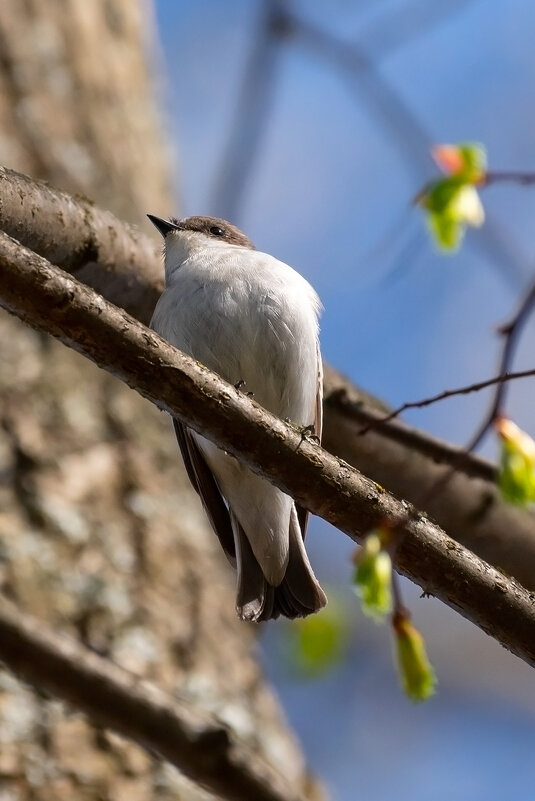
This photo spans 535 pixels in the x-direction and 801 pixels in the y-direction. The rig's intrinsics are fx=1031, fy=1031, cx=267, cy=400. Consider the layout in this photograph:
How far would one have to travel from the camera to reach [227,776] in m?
2.68

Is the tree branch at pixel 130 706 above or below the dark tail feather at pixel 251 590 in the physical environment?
below

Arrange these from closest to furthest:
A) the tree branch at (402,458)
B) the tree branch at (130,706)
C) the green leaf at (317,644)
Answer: the tree branch at (130,706), the tree branch at (402,458), the green leaf at (317,644)

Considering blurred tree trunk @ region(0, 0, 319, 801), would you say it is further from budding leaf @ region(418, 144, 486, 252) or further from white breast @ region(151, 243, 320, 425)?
budding leaf @ region(418, 144, 486, 252)

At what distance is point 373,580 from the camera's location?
6.11 feet

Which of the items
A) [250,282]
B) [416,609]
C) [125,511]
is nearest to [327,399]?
[250,282]

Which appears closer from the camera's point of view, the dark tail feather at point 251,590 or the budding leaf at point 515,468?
the budding leaf at point 515,468

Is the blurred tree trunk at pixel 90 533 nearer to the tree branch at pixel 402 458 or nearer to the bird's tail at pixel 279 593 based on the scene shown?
the bird's tail at pixel 279 593

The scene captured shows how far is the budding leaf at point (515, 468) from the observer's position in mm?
1862

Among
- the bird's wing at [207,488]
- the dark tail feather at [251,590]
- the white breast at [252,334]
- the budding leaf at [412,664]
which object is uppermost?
the white breast at [252,334]

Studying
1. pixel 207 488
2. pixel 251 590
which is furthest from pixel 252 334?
pixel 251 590

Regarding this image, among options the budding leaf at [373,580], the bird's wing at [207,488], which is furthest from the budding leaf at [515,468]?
the bird's wing at [207,488]

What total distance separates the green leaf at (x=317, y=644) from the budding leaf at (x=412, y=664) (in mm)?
1821

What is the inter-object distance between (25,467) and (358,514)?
2.25 meters

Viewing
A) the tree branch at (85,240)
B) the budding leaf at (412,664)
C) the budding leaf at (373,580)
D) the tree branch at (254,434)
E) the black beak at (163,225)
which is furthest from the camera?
the black beak at (163,225)
